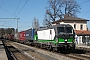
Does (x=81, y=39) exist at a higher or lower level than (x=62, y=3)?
lower

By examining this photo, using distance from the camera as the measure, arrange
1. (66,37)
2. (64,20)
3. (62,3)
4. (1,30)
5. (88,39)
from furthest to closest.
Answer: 1. (1,30)
2. (62,3)
3. (64,20)
4. (88,39)
5. (66,37)

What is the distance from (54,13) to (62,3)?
4612mm

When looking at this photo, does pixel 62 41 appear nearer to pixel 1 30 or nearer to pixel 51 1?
pixel 51 1

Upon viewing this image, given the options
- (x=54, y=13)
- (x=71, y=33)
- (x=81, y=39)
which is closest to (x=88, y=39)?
(x=81, y=39)

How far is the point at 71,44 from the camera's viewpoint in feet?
76.5

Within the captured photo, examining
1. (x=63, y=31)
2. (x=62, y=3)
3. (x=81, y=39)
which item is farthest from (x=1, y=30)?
(x=63, y=31)

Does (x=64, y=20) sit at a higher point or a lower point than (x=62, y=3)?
lower

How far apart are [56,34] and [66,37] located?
110cm

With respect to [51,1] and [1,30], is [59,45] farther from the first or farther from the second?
[1,30]

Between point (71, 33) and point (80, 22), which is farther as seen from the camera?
point (80, 22)

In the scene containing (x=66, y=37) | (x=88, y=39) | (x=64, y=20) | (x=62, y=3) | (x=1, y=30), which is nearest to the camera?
(x=66, y=37)

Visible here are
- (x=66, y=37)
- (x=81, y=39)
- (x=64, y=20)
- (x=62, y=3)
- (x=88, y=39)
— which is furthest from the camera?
(x=62, y=3)

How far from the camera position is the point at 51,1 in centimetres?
7262

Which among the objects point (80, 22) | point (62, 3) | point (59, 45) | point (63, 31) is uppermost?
point (62, 3)
